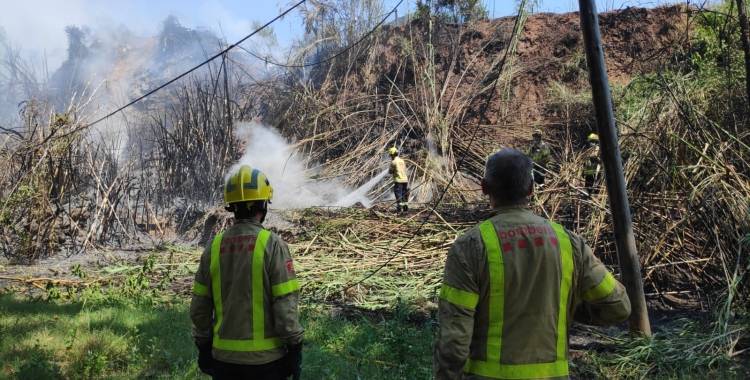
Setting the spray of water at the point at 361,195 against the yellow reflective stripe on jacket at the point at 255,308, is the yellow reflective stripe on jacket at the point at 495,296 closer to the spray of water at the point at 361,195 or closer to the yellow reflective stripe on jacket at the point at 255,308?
the yellow reflective stripe on jacket at the point at 255,308

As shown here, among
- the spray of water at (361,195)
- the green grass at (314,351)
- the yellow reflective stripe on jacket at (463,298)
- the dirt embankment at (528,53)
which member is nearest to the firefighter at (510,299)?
the yellow reflective stripe on jacket at (463,298)

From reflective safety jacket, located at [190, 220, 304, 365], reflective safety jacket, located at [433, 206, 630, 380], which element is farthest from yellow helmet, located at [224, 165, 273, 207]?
reflective safety jacket, located at [433, 206, 630, 380]

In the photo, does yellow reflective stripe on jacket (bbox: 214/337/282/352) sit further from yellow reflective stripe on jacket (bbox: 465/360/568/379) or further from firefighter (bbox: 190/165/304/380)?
yellow reflective stripe on jacket (bbox: 465/360/568/379)

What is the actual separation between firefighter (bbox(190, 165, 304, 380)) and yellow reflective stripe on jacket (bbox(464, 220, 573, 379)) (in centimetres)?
94

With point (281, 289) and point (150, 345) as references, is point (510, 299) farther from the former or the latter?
point (150, 345)

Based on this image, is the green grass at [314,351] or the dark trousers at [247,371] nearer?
the dark trousers at [247,371]

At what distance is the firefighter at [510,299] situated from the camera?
1.88 m

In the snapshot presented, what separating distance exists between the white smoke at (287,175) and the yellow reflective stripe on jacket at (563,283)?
1080 cm

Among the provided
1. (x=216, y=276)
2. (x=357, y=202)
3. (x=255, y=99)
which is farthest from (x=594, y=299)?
(x=255, y=99)

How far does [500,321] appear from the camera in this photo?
6.24 feet

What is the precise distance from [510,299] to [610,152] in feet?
8.84

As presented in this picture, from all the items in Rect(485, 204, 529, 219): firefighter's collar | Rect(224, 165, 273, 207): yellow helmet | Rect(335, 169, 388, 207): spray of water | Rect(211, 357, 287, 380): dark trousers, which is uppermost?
Rect(224, 165, 273, 207): yellow helmet

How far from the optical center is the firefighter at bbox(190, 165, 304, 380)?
2.43m

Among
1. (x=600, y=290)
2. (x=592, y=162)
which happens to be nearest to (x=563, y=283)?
(x=600, y=290)
